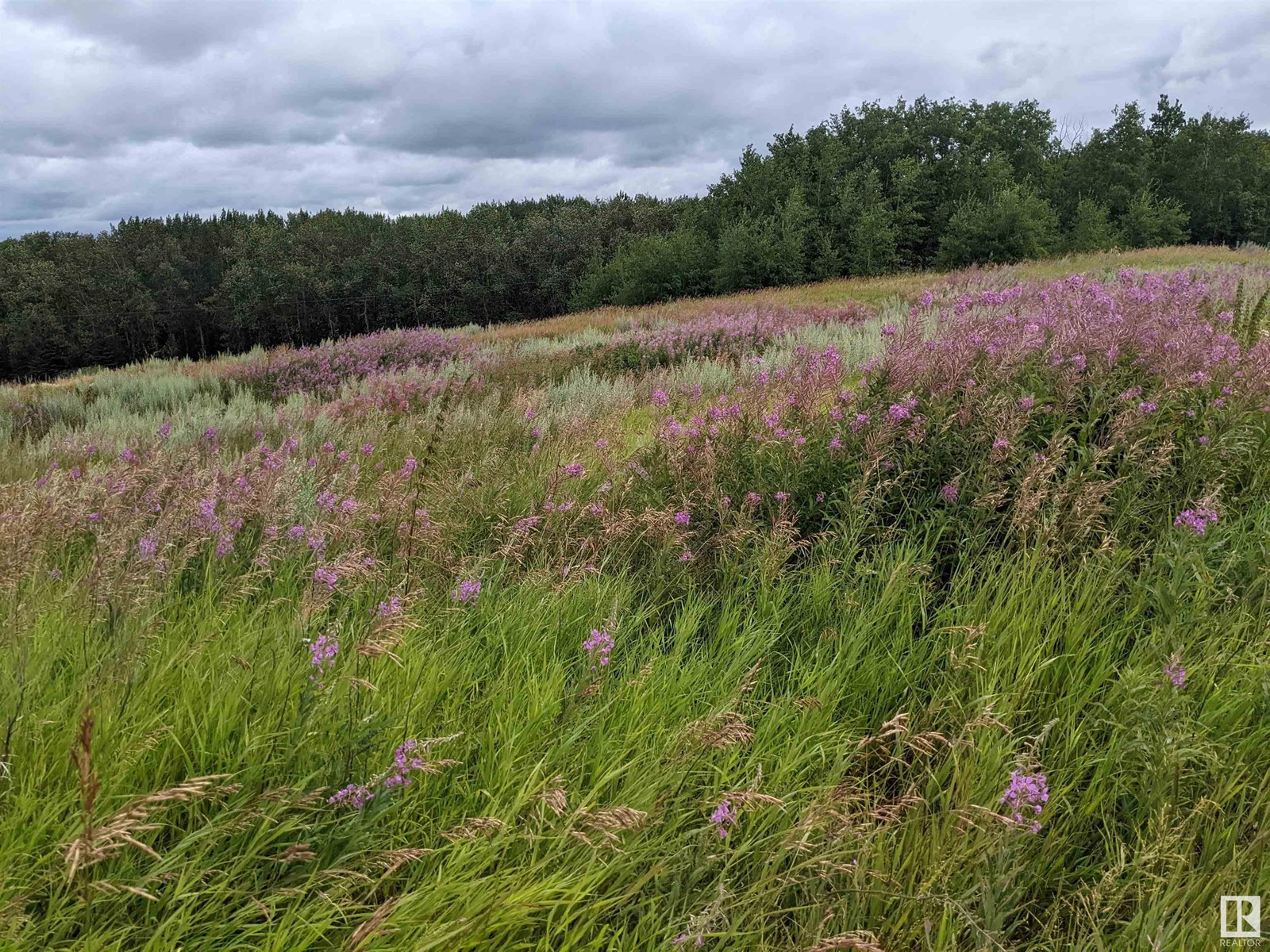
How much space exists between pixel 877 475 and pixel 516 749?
2.36 metres

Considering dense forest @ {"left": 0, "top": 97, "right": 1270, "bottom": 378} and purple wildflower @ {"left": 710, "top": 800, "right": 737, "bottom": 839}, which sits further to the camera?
dense forest @ {"left": 0, "top": 97, "right": 1270, "bottom": 378}

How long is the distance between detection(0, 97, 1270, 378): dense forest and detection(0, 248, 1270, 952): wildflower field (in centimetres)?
3533

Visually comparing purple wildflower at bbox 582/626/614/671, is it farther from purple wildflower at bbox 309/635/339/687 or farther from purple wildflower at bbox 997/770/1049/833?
purple wildflower at bbox 997/770/1049/833

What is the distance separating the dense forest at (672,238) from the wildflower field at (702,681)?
116 feet

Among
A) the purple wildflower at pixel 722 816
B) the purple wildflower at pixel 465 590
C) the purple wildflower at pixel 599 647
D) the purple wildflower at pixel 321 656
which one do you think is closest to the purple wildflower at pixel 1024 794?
the purple wildflower at pixel 722 816

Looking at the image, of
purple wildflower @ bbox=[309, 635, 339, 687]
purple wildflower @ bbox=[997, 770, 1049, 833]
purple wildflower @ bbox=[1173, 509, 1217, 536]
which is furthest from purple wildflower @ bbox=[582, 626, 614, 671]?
purple wildflower @ bbox=[1173, 509, 1217, 536]

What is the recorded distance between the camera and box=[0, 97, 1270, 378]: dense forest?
3831cm

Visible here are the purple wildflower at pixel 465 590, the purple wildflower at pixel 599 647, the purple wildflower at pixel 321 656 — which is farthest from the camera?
the purple wildflower at pixel 465 590

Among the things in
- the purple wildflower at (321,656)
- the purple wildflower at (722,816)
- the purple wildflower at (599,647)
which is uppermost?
the purple wildflower at (321,656)

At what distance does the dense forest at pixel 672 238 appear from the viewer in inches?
1508

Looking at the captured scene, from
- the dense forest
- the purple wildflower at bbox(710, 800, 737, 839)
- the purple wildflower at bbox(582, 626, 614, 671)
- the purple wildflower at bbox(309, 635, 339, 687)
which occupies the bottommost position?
the purple wildflower at bbox(710, 800, 737, 839)

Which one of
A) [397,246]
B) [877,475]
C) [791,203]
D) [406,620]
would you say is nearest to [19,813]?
[406,620]

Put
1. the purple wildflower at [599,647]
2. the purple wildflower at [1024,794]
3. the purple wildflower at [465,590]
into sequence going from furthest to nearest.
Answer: the purple wildflower at [465,590] < the purple wildflower at [599,647] < the purple wildflower at [1024,794]

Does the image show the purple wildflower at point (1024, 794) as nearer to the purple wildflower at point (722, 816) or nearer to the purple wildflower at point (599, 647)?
the purple wildflower at point (722, 816)
